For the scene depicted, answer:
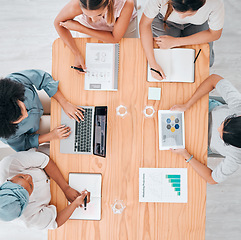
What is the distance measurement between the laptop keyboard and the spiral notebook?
16cm

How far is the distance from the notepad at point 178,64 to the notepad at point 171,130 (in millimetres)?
202

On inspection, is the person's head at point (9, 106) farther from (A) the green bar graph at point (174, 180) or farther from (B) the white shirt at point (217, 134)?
(B) the white shirt at point (217, 134)

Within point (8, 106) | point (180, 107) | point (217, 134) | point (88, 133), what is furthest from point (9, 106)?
point (217, 134)

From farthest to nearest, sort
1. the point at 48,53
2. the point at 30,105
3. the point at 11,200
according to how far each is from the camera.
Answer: the point at 48,53 < the point at 30,105 < the point at 11,200

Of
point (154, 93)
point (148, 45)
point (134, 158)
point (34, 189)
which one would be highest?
point (148, 45)

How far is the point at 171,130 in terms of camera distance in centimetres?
133

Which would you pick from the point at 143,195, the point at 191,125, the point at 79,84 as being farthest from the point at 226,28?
the point at 143,195

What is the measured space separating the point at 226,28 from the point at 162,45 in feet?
2.99

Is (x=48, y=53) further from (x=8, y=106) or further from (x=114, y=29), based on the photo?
(x=8, y=106)

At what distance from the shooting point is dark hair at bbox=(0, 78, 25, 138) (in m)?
1.07

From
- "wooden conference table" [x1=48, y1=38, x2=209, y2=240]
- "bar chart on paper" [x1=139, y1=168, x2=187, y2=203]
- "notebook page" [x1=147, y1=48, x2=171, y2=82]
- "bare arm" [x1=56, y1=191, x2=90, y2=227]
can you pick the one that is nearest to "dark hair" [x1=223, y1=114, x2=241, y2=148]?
"wooden conference table" [x1=48, y1=38, x2=209, y2=240]

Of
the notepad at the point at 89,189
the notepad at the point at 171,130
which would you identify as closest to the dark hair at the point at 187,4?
the notepad at the point at 171,130

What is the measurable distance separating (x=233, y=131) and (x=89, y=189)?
829 mm

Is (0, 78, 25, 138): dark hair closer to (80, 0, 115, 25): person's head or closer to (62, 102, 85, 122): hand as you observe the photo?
(62, 102, 85, 122): hand
